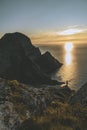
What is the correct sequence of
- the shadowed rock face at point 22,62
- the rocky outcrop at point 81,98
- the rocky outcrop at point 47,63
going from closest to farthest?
the rocky outcrop at point 81,98 < the shadowed rock face at point 22,62 < the rocky outcrop at point 47,63

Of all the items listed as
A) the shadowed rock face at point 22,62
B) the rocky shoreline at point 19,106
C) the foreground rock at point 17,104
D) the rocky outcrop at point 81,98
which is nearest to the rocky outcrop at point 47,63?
the shadowed rock face at point 22,62

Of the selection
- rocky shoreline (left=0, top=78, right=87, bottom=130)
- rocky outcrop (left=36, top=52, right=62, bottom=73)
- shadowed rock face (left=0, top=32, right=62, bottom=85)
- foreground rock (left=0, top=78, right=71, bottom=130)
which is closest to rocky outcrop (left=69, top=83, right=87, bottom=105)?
rocky shoreline (left=0, top=78, right=87, bottom=130)

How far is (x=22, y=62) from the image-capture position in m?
145

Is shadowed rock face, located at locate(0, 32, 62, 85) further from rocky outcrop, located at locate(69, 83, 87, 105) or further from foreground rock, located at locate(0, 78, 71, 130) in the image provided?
foreground rock, located at locate(0, 78, 71, 130)

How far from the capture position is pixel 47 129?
38.3 feet

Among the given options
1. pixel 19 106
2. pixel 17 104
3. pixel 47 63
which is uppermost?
pixel 47 63

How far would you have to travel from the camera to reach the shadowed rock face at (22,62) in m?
130

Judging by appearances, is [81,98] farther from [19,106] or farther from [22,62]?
[22,62]

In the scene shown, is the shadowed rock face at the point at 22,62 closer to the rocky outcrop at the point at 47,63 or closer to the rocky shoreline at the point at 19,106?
the rocky outcrop at the point at 47,63

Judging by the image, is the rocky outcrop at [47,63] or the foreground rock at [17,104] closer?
Answer: the foreground rock at [17,104]

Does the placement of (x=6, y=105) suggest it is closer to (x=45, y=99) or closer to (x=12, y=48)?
(x=45, y=99)

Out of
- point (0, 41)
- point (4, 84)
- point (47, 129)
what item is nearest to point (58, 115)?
point (47, 129)

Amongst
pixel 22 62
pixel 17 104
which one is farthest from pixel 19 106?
pixel 22 62

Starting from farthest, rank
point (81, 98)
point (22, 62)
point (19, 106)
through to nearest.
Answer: point (22, 62), point (81, 98), point (19, 106)
